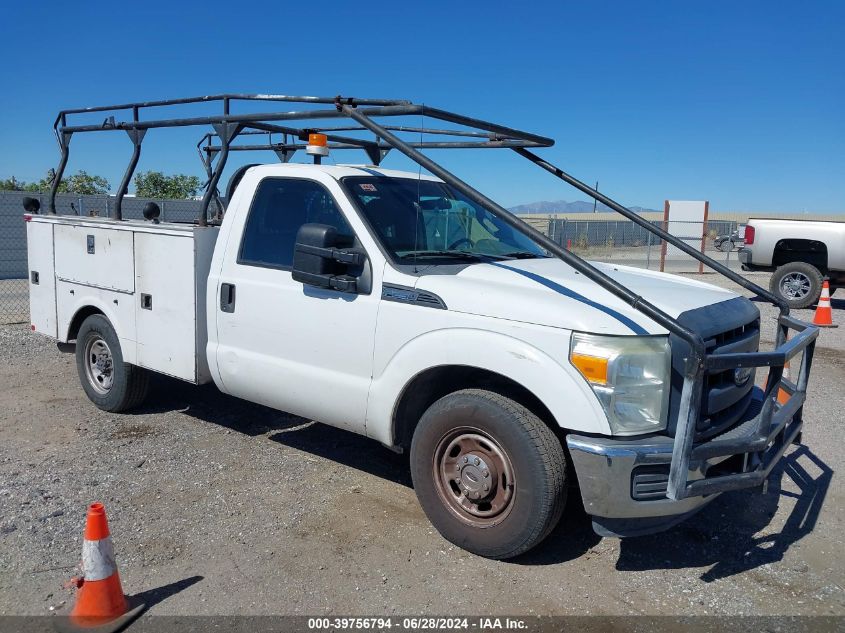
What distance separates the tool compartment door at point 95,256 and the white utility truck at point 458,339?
0.02 m

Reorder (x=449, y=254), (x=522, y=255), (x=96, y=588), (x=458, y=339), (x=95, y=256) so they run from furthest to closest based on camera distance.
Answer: (x=95, y=256)
(x=522, y=255)
(x=449, y=254)
(x=458, y=339)
(x=96, y=588)

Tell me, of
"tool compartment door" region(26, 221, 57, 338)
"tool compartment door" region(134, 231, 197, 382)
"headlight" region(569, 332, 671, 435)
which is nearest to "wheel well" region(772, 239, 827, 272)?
"headlight" region(569, 332, 671, 435)

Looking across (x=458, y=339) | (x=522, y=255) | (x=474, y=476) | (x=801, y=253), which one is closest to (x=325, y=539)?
(x=474, y=476)

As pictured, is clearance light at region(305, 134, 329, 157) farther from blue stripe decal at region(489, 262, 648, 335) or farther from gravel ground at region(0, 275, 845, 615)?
gravel ground at region(0, 275, 845, 615)

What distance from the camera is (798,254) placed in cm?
1418

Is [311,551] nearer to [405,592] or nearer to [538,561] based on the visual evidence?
[405,592]

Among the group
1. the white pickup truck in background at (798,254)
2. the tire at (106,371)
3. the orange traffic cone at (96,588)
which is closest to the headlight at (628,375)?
the orange traffic cone at (96,588)

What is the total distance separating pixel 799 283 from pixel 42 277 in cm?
1284

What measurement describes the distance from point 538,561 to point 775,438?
57.8 inches

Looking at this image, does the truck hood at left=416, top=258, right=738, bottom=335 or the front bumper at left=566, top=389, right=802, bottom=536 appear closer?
the front bumper at left=566, top=389, right=802, bottom=536

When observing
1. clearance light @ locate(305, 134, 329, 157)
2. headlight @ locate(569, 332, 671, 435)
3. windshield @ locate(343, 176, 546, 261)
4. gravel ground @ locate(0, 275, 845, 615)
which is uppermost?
clearance light @ locate(305, 134, 329, 157)

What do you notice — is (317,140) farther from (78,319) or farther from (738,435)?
(738,435)

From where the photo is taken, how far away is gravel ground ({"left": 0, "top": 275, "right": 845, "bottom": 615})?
350cm

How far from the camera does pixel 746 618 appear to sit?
11.1ft
